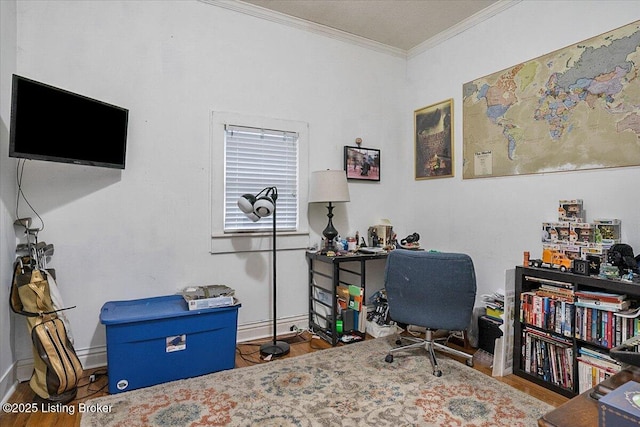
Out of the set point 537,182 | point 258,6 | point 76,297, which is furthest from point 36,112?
point 537,182

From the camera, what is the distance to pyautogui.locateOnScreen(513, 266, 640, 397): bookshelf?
6.45 feet

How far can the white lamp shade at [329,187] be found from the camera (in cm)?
302

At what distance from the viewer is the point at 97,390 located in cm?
219

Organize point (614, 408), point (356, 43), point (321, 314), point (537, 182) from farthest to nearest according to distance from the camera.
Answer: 1. point (356, 43)
2. point (321, 314)
3. point (537, 182)
4. point (614, 408)

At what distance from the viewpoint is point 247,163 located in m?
3.04

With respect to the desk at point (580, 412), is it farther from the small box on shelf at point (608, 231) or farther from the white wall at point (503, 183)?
the white wall at point (503, 183)

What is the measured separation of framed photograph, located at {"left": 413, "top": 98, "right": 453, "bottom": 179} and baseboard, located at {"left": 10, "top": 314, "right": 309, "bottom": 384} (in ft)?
6.37

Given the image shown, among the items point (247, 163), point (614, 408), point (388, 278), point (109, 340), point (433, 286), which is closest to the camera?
point (614, 408)

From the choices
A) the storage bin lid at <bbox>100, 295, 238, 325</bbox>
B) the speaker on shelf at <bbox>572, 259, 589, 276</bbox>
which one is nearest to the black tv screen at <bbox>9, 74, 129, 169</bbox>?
the storage bin lid at <bbox>100, 295, 238, 325</bbox>

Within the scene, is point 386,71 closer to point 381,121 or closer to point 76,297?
point 381,121

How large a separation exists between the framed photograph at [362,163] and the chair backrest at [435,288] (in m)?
1.33

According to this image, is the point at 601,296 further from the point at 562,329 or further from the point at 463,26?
the point at 463,26

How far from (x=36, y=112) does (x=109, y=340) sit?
1.38 meters

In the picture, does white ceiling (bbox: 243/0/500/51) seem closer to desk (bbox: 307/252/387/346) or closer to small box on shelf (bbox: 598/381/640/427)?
desk (bbox: 307/252/387/346)
